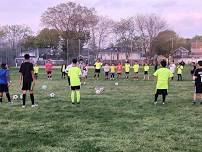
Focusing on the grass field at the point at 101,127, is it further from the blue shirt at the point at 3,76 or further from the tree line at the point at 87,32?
the tree line at the point at 87,32

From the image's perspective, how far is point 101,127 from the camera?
10922 millimetres

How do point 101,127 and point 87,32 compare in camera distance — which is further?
point 87,32

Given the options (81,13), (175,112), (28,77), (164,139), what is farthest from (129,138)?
(81,13)

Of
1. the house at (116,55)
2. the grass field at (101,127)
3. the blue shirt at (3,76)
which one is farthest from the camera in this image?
the house at (116,55)

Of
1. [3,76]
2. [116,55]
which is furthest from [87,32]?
[3,76]

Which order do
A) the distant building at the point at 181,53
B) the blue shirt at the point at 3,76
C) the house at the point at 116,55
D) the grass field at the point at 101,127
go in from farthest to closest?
the distant building at the point at 181,53 < the house at the point at 116,55 < the blue shirt at the point at 3,76 < the grass field at the point at 101,127

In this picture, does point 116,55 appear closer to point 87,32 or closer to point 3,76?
point 87,32

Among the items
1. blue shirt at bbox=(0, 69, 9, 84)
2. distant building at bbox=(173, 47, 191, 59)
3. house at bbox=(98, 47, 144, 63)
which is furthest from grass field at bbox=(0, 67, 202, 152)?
distant building at bbox=(173, 47, 191, 59)

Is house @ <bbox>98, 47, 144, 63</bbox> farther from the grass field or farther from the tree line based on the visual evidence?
the grass field

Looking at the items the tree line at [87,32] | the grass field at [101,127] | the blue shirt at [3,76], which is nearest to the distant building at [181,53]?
the tree line at [87,32]

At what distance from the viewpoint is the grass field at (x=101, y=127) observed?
8.66 meters

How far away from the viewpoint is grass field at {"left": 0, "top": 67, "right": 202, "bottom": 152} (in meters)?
8.66

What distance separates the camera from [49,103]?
54.3ft

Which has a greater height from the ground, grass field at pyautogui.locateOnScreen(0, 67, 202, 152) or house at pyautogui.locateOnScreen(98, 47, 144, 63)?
house at pyautogui.locateOnScreen(98, 47, 144, 63)
